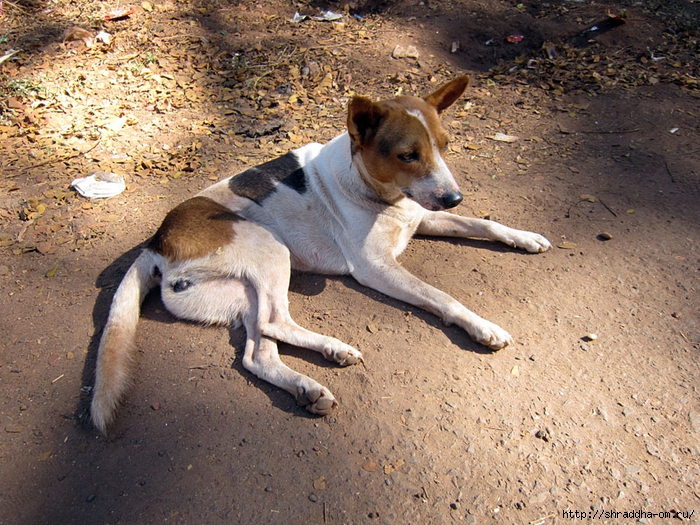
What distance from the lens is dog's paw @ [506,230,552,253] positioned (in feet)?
12.3

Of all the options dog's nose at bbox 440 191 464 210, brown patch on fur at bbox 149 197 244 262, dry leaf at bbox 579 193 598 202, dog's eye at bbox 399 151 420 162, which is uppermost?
dog's eye at bbox 399 151 420 162

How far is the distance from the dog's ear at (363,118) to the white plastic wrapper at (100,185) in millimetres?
2666

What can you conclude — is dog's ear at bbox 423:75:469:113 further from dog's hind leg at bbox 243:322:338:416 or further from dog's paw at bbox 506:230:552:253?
dog's hind leg at bbox 243:322:338:416

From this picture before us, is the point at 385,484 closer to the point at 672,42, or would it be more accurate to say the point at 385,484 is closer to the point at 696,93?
the point at 696,93

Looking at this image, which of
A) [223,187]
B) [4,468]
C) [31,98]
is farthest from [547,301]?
[31,98]

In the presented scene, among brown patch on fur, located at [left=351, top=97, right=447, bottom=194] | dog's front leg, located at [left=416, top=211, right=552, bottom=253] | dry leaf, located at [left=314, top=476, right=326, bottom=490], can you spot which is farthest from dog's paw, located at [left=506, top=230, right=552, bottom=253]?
dry leaf, located at [left=314, top=476, right=326, bottom=490]

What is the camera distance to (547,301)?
11.0 ft

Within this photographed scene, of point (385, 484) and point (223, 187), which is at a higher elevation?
point (223, 187)

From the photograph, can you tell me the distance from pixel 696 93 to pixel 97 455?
6427 mm

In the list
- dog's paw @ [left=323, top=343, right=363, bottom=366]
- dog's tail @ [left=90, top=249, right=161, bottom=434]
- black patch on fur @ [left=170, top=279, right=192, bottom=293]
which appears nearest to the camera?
dog's tail @ [left=90, top=249, right=161, bottom=434]

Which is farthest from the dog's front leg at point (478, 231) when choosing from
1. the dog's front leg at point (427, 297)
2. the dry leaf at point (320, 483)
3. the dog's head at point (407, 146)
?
the dry leaf at point (320, 483)

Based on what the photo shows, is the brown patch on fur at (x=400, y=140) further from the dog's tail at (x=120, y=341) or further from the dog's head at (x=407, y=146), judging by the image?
the dog's tail at (x=120, y=341)

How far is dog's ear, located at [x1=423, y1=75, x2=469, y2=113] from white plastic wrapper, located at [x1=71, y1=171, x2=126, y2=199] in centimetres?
306

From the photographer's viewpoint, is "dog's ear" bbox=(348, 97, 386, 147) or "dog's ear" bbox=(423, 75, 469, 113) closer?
"dog's ear" bbox=(348, 97, 386, 147)
